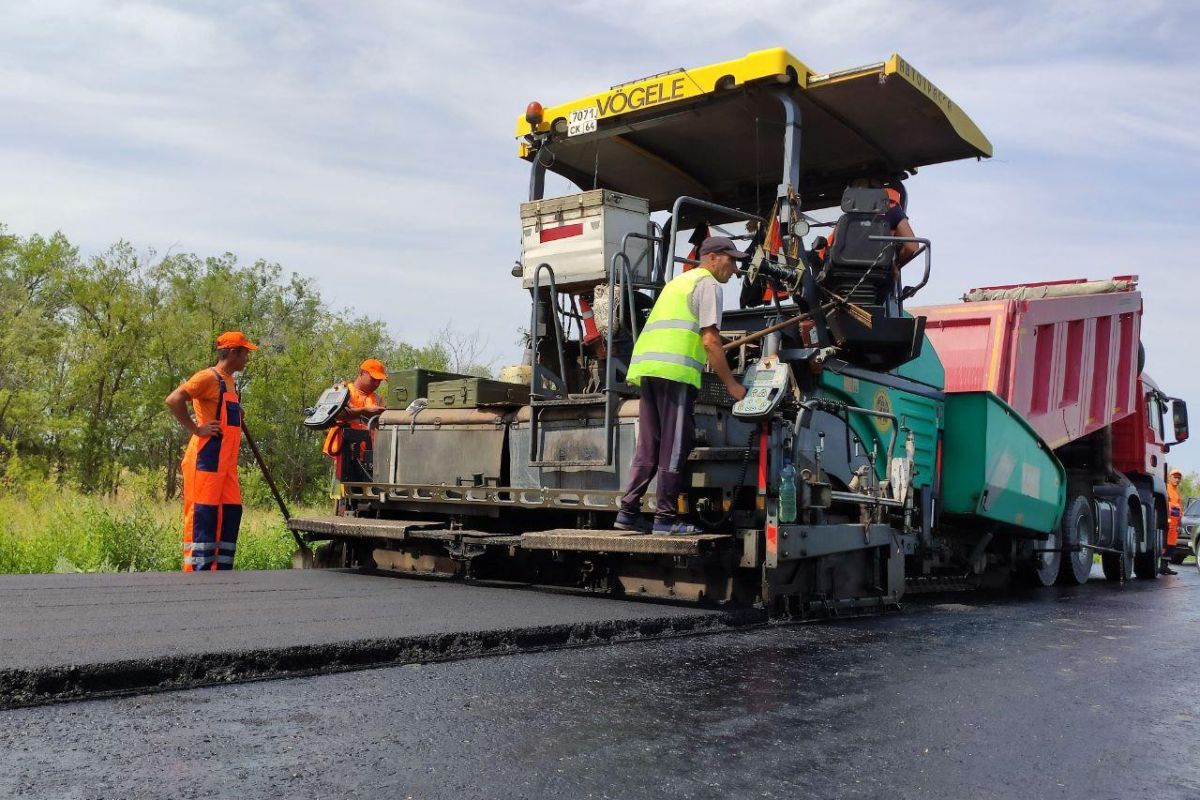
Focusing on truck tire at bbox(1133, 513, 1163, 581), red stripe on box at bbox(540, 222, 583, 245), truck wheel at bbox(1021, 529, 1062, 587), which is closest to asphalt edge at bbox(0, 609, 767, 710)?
red stripe on box at bbox(540, 222, 583, 245)

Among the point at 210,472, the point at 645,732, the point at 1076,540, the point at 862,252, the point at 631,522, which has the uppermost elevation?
the point at 862,252

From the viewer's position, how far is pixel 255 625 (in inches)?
157

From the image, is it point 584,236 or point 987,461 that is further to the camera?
point 987,461

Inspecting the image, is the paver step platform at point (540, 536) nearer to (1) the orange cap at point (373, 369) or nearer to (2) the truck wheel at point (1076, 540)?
(1) the orange cap at point (373, 369)

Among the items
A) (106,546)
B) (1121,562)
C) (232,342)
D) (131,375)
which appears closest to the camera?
(232,342)

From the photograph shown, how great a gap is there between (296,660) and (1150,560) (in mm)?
10409

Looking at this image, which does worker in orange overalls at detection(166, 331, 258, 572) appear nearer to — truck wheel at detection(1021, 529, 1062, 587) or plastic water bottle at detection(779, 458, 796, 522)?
plastic water bottle at detection(779, 458, 796, 522)

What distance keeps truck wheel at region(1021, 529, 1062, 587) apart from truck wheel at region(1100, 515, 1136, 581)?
1579mm

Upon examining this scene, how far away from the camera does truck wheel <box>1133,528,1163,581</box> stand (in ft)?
37.0

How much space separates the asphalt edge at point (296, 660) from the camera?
300cm

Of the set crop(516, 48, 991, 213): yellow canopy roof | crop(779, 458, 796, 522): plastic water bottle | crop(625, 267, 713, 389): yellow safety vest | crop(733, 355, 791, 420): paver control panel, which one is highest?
crop(516, 48, 991, 213): yellow canopy roof

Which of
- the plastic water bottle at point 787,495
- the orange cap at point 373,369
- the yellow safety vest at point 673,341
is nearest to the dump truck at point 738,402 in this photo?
the plastic water bottle at point 787,495

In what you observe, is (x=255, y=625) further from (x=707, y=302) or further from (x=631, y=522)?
(x=707, y=302)

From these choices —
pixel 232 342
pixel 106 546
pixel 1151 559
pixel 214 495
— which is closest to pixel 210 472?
pixel 214 495
